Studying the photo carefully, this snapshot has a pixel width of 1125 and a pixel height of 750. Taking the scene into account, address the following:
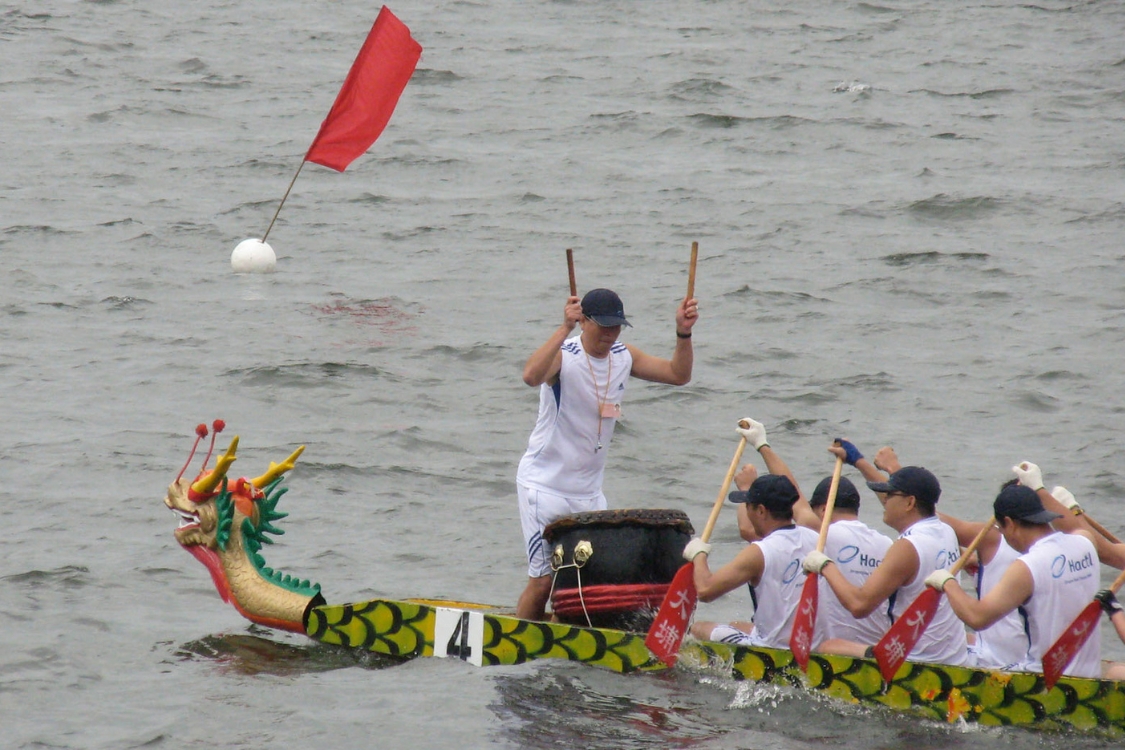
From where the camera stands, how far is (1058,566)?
313 inches

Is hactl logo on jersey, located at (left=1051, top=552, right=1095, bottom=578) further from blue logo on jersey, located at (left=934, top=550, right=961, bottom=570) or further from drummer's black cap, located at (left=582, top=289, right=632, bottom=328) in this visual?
drummer's black cap, located at (left=582, top=289, right=632, bottom=328)

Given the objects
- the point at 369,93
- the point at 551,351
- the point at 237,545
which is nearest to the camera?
the point at 551,351

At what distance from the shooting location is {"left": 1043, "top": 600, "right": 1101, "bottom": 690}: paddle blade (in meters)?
7.92

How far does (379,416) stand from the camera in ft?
49.0

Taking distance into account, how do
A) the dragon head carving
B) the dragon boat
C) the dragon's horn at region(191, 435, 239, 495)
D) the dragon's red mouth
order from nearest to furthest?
the dragon boat, the dragon's horn at region(191, 435, 239, 495), the dragon head carving, the dragon's red mouth

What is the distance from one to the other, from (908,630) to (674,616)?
130 centimetres

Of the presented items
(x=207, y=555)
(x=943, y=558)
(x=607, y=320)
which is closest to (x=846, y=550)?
(x=943, y=558)

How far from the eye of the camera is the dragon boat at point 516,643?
811 cm

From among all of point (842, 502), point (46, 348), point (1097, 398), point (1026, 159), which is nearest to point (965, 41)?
point (1026, 159)

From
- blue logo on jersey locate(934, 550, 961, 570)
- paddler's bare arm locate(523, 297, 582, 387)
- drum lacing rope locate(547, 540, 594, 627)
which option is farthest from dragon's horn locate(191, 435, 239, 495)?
blue logo on jersey locate(934, 550, 961, 570)

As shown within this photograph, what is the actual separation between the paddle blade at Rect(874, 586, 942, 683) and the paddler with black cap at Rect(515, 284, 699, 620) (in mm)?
1947

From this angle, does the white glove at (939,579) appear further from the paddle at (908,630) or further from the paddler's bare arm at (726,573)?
the paddler's bare arm at (726,573)

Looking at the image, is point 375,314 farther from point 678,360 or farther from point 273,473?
point 678,360

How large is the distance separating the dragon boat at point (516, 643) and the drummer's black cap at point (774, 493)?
0.72 m
